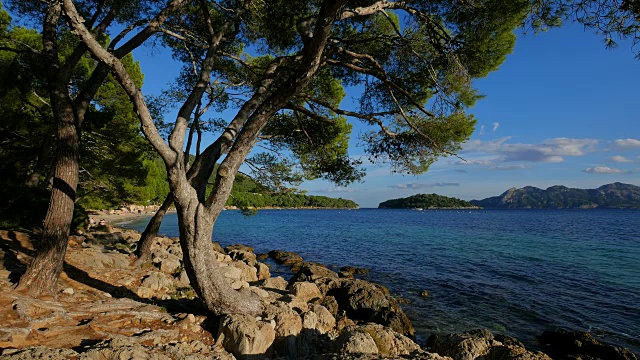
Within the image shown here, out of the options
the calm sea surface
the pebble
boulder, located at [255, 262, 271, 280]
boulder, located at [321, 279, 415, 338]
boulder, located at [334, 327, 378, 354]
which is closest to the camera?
boulder, located at [334, 327, 378, 354]

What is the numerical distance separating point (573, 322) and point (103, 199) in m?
25.0

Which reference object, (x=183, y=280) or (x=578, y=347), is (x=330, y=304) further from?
(x=578, y=347)

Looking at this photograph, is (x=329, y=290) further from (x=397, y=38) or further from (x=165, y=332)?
(x=397, y=38)

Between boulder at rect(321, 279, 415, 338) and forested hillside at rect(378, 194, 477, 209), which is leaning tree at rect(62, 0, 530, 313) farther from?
forested hillside at rect(378, 194, 477, 209)

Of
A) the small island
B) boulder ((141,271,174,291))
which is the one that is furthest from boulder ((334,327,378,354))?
the small island

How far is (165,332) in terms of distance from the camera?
4.90 metres

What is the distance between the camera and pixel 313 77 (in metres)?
7.90

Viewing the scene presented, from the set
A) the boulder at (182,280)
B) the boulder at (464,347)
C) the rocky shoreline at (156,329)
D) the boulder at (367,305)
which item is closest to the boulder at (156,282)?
the rocky shoreline at (156,329)

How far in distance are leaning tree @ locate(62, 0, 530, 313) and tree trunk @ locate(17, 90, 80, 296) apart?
2014 mm

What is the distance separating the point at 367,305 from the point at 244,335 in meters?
6.23

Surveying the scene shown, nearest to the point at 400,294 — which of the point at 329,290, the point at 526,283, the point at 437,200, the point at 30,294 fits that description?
the point at 329,290

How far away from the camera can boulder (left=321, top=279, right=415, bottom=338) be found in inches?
383

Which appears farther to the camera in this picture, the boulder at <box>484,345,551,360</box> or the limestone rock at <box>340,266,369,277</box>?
the limestone rock at <box>340,266,369,277</box>

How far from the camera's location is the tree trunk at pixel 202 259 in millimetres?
5180
